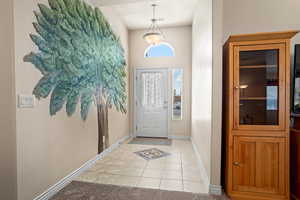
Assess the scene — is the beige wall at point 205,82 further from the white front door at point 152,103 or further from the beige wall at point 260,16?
the white front door at point 152,103

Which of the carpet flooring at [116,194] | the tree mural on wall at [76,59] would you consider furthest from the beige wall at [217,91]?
the tree mural on wall at [76,59]

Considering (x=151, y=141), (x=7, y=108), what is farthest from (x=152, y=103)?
(x=7, y=108)

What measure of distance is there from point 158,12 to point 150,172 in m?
3.60

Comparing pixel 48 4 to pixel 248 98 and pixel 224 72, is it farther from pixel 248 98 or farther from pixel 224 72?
pixel 248 98

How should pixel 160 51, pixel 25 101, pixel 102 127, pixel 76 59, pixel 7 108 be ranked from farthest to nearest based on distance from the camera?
pixel 160 51
pixel 102 127
pixel 76 59
pixel 25 101
pixel 7 108

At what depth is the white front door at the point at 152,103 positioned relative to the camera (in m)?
4.79

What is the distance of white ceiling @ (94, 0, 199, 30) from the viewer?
339cm

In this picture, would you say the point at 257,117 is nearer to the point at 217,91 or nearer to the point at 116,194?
the point at 217,91

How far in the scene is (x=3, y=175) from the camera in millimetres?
1465

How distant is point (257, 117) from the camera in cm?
188

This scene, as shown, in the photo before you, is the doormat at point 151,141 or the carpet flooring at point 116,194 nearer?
the carpet flooring at point 116,194

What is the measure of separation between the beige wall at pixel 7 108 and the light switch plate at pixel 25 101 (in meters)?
0.06

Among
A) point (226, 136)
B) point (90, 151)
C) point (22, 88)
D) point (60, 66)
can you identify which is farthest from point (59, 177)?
point (226, 136)

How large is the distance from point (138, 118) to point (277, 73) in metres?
3.79
